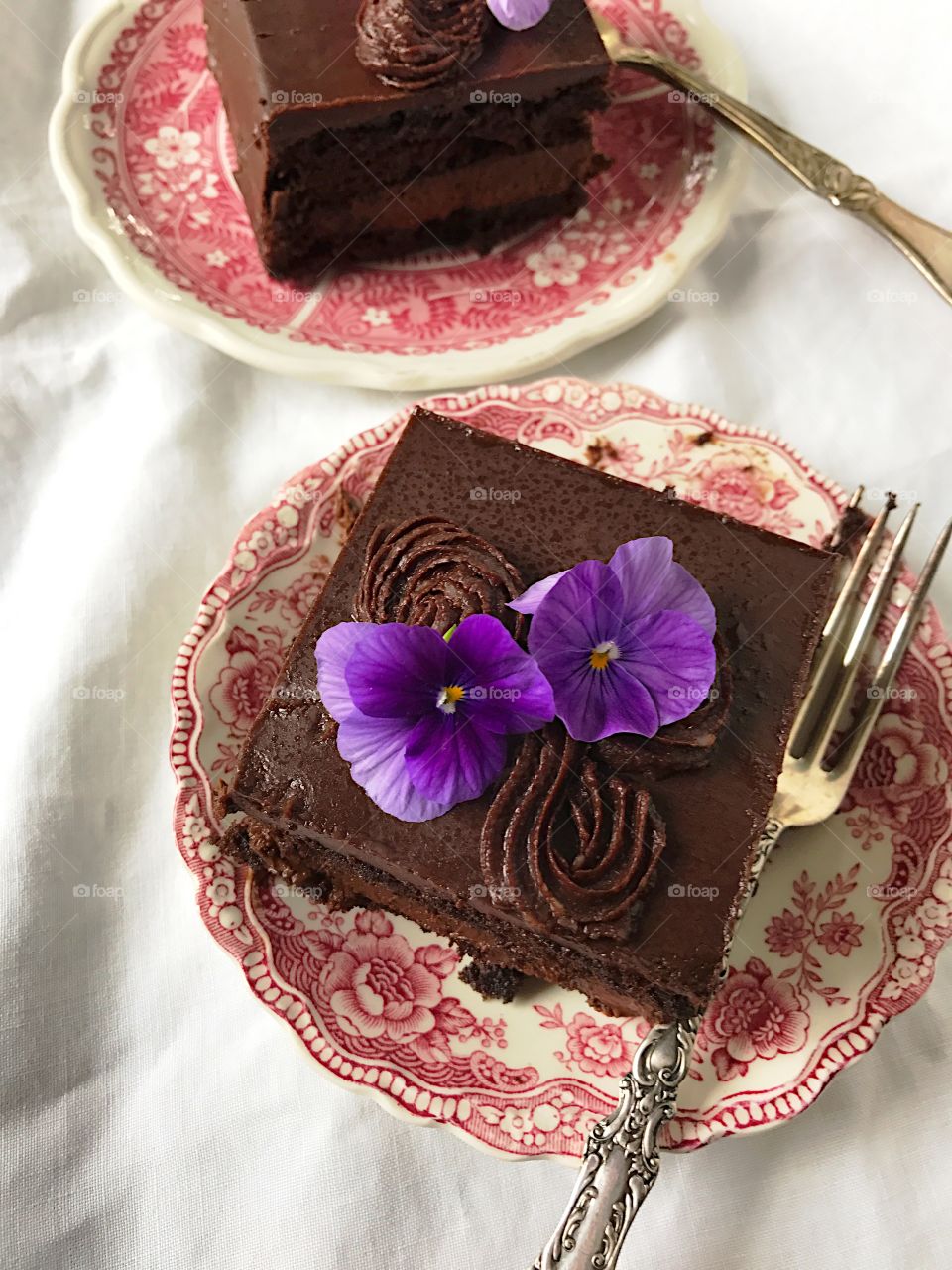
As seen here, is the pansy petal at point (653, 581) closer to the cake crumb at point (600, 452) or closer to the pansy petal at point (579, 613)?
the pansy petal at point (579, 613)

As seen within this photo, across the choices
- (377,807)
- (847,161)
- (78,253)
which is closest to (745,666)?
(377,807)

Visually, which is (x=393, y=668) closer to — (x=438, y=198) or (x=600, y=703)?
(x=600, y=703)

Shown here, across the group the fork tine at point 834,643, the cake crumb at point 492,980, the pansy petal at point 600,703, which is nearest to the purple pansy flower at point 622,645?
the pansy petal at point 600,703

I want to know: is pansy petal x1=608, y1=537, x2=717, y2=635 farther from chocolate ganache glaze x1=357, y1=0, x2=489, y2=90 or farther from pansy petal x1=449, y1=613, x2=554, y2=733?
chocolate ganache glaze x1=357, y1=0, x2=489, y2=90

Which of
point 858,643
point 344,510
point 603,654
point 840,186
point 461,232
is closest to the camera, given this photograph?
point 603,654

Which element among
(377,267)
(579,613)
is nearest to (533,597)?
(579,613)

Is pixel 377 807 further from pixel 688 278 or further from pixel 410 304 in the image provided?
pixel 688 278
